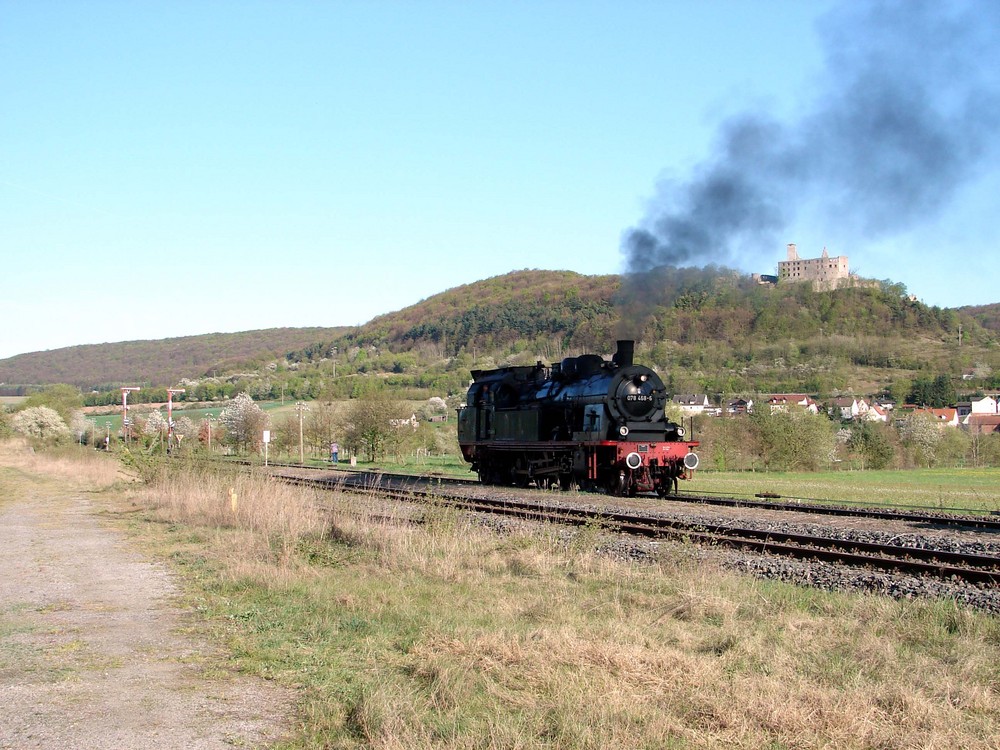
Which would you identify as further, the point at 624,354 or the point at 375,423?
the point at 375,423

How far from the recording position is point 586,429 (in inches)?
1047

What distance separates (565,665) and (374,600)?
3.62 metres

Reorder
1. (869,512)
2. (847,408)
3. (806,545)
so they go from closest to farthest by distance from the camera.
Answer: (806,545)
(869,512)
(847,408)

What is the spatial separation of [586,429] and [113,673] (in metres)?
19.7

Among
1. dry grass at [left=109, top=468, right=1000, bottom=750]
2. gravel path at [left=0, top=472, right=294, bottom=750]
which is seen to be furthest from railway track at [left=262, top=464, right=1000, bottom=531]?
gravel path at [left=0, top=472, right=294, bottom=750]

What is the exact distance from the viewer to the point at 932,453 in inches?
2398

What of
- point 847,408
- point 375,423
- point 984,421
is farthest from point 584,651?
point 984,421

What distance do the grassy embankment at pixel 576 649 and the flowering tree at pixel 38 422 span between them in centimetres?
8324

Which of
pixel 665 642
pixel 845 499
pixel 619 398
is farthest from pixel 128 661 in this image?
pixel 845 499

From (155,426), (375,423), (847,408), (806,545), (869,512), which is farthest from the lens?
(847,408)

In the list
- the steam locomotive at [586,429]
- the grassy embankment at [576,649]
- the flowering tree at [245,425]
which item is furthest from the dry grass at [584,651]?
the flowering tree at [245,425]

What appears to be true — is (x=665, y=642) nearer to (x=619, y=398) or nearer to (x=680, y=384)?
(x=619, y=398)

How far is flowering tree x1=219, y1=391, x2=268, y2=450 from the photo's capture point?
224 ft

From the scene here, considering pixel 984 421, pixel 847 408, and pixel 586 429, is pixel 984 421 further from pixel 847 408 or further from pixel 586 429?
pixel 586 429
